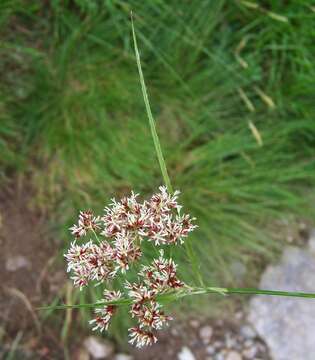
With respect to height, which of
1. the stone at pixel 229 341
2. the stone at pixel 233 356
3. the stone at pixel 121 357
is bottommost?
the stone at pixel 233 356

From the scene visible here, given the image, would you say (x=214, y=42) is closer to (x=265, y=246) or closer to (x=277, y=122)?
(x=277, y=122)

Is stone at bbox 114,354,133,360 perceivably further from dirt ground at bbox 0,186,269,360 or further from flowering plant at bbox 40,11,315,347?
flowering plant at bbox 40,11,315,347

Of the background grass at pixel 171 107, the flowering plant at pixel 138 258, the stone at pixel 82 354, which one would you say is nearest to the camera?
the flowering plant at pixel 138 258

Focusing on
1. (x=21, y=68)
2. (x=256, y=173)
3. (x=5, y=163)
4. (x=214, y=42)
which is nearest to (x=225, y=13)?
(x=214, y=42)

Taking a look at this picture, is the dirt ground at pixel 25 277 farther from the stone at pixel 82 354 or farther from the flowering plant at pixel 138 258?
the flowering plant at pixel 138 258

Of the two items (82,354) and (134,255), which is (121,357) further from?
(134,255)

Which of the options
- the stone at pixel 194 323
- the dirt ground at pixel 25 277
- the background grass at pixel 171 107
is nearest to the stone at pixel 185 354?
the stone at pixel 194 323

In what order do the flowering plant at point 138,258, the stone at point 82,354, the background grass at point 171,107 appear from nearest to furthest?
the flowering plant at point 138,258 < the background grass at point 171,107 < the stone at point 82,354
